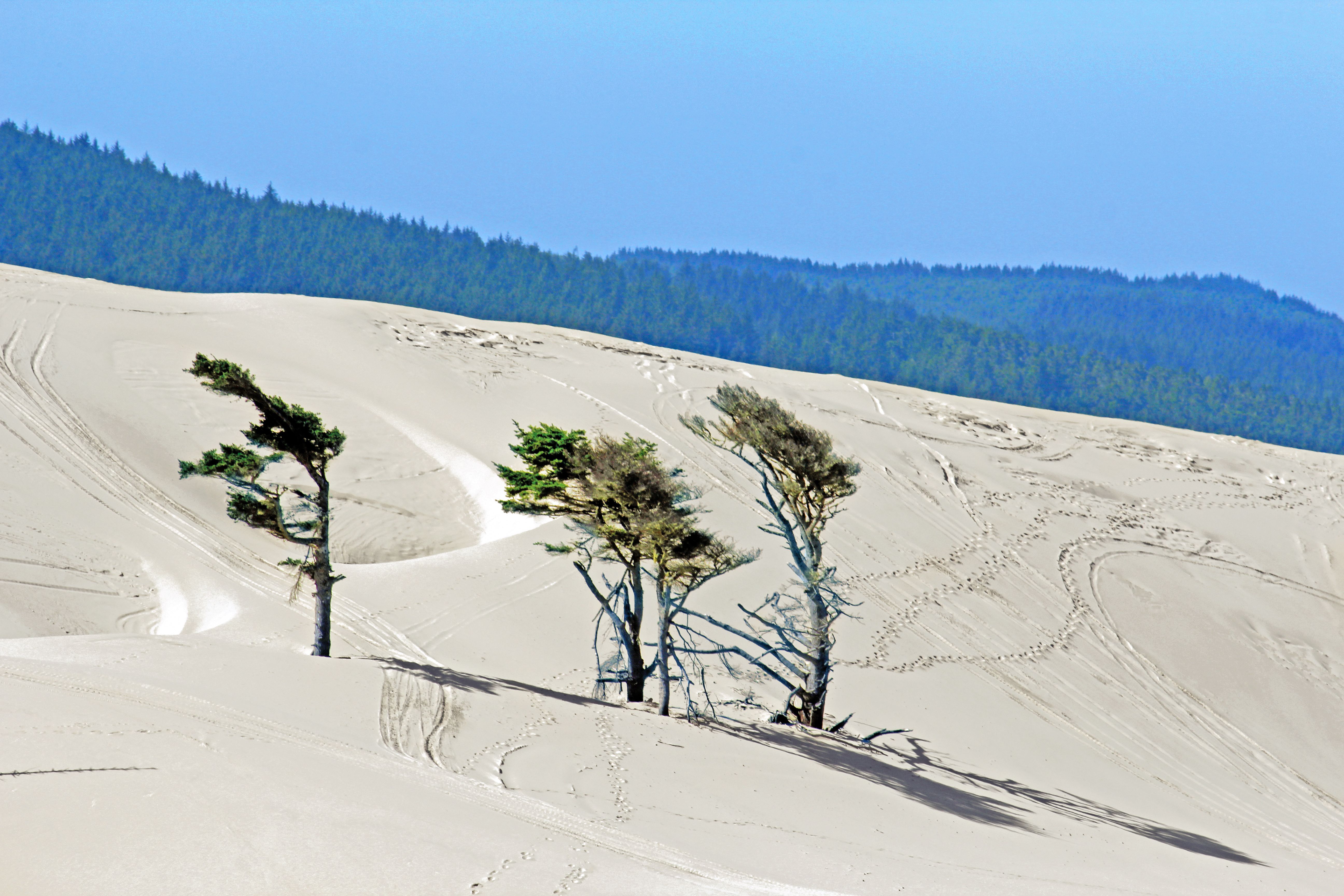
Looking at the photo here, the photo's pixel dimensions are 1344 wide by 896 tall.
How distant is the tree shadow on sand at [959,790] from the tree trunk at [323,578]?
4.97 metres

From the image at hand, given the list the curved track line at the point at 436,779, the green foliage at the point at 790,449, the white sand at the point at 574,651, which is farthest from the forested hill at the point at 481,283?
the curved track line at the point at 436,779

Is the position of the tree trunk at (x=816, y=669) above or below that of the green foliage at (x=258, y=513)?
below

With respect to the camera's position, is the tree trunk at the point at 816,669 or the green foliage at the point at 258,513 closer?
the green foliage at the point at 258,513

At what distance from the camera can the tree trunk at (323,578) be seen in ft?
37.7

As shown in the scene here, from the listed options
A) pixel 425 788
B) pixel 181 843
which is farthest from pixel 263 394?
pixel 181 843

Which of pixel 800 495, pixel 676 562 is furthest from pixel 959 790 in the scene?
pixel 676 562

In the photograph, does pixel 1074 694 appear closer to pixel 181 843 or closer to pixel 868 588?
pixel 868 588

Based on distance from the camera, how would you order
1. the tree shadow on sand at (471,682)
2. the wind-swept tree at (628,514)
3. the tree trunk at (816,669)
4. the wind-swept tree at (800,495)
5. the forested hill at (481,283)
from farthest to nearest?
the forested hill at (481,283) < the tree trunk at (816,669) < the wind-swept tree at (800,495) < the wind-swept tree at (628,514) < the tree shadow on sand at (471,682)

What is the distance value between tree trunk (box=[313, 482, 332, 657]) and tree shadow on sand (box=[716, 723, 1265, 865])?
16.3 feet

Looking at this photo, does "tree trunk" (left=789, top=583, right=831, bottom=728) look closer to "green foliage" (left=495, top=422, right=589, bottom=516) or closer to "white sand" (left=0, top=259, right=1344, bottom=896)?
"white sand" (left=0, top=259, right=1344, bottom=896)

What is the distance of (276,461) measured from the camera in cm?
1172

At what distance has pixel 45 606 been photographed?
13.2 metres

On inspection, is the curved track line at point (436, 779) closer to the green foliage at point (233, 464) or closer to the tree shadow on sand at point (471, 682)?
the tree shadow on sand at point (471, 682)

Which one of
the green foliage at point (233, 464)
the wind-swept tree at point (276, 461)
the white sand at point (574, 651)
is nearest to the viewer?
the white sand at point (574, 651)
